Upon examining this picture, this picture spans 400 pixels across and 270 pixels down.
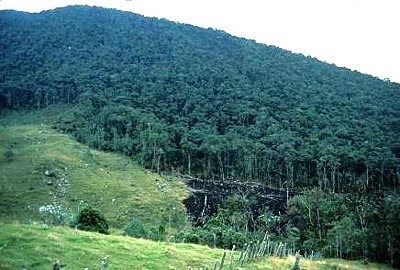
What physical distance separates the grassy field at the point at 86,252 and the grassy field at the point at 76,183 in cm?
4497

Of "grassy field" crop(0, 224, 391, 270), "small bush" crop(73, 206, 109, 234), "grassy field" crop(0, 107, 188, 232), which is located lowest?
"grassy field" crop(0, 107, 188, 232)

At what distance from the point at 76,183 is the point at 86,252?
77155 mm

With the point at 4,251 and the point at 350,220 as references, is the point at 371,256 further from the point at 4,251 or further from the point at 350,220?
the point at 4,251

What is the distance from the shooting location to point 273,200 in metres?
120

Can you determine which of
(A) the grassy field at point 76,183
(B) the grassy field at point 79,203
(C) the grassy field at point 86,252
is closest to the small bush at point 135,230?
(B) the grassy field at point 79,203

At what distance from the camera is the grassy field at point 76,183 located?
3516 inches

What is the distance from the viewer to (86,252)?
95.5ft

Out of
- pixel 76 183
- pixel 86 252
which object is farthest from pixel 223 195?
pixel 86 252

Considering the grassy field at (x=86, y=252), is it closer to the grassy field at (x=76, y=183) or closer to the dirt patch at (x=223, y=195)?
the grassy field at (x=76, y=183)

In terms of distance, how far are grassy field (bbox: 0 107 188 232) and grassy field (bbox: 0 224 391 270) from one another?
4497 cm

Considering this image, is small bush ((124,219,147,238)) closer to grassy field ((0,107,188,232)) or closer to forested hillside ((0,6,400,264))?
grassy field ((0,107,188,232))

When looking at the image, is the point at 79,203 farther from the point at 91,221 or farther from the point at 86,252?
the point at 86,252

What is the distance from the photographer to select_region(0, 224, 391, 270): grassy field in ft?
85.1

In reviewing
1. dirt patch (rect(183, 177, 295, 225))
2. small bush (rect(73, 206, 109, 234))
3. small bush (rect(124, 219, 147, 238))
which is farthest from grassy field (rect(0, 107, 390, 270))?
small bush (rect(73, 206, 109, 234))
